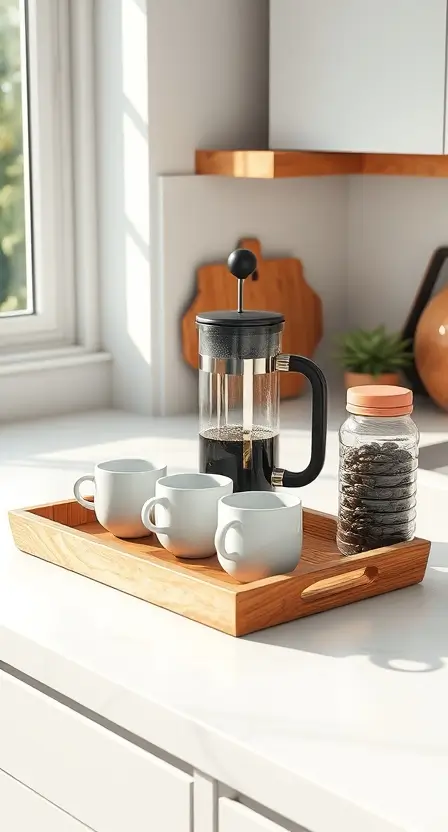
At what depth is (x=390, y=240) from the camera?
98.6 inches

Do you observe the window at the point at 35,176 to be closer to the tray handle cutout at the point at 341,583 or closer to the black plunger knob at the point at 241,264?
the black plunger knob at the point at 241,264

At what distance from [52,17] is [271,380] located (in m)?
1.16

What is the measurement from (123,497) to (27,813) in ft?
1.16

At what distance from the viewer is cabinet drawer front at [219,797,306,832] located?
947mm

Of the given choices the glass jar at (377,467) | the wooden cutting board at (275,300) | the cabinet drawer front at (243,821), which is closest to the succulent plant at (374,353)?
the wooden cutting board at (275,300)

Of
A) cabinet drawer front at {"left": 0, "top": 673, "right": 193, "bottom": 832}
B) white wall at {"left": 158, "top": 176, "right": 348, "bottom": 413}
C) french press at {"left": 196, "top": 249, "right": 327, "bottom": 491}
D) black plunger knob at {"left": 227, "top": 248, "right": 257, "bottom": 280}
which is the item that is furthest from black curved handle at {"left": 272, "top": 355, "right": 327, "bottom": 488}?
white wall at {"left": 158, "top": 176, "right": 348, "bottom": 413}

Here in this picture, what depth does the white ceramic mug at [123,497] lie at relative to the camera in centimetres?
136

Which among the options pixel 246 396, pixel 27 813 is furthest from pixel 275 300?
pixel 27 813

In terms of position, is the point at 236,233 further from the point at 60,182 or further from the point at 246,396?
the point at 246,396

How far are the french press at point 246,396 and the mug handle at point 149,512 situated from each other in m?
0.14

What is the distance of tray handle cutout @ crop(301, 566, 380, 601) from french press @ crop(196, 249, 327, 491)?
0.15 metres

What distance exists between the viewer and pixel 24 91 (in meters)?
2.27

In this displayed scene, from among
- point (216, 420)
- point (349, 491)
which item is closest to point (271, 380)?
point (216, 420)

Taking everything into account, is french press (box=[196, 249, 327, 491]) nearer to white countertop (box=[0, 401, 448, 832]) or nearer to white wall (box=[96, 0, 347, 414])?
white countertop (box=[0, 401, 448, 832])
